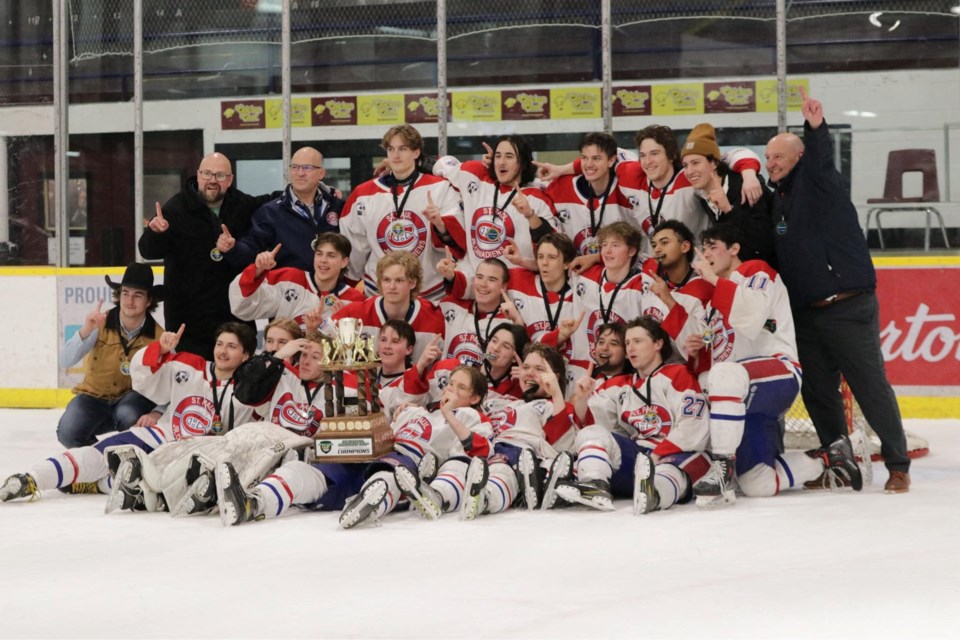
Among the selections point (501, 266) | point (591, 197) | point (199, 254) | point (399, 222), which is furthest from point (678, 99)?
point (199, 254)

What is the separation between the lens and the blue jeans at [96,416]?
4.82 meters

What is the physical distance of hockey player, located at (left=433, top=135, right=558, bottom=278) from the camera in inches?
195

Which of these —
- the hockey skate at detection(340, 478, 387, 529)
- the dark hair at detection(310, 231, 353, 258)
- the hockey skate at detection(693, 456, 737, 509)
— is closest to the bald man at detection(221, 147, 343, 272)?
the dark hair at detection(310, 231, 353, 258)

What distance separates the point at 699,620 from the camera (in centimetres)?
252

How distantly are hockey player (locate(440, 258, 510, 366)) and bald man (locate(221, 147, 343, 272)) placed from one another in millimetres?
814

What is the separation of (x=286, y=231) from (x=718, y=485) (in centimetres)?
230

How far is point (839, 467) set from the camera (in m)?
4.35

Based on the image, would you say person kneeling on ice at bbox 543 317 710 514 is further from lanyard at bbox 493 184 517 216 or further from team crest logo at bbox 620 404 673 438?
lanyard at bbox 493 184 517 216

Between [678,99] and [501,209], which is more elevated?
[678,99]

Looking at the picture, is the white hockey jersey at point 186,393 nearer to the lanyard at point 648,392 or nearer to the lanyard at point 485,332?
the lanyard at point 485,332

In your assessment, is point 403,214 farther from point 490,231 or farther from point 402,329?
point 402,329

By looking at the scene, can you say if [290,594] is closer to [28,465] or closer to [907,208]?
[28,465]

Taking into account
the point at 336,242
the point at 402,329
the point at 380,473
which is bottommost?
the point at 380,473

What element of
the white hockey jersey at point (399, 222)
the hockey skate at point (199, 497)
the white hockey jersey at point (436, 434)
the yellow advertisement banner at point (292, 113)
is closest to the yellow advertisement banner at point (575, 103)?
the yellow advertisement banner at point (292, 113)
